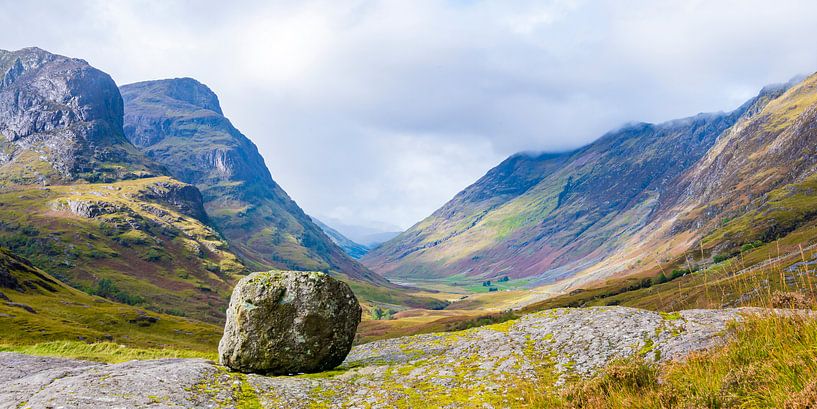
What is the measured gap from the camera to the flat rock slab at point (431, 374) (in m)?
11.1

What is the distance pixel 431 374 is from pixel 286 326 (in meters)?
6.28

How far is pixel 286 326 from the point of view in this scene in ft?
54.7

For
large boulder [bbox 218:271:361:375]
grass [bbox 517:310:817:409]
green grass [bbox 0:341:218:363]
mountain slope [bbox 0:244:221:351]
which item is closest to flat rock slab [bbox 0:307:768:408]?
large boulder [bbox 218:271:361:375]

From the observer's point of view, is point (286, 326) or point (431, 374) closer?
point (431, 374)

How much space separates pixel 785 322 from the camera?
318 inches

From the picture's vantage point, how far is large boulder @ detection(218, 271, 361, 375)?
16.0 meters

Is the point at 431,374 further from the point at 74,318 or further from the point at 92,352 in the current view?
the point at 74,318

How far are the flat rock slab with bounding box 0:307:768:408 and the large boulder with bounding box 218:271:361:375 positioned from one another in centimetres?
110

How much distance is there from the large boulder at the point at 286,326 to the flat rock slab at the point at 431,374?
1.10 metres

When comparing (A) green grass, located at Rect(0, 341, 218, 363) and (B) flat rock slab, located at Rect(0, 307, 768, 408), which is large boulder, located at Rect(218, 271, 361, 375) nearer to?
(B) flat rock slab, located at Rect(0, 307, 768, 408)

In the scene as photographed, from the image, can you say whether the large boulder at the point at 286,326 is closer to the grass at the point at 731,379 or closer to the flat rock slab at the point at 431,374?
the flat rock slab at the point at 431,374

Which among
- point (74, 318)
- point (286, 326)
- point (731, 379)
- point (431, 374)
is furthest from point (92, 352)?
point (74, 318)

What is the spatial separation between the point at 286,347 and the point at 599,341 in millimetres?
11318

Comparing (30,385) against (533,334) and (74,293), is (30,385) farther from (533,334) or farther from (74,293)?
(74,293)
